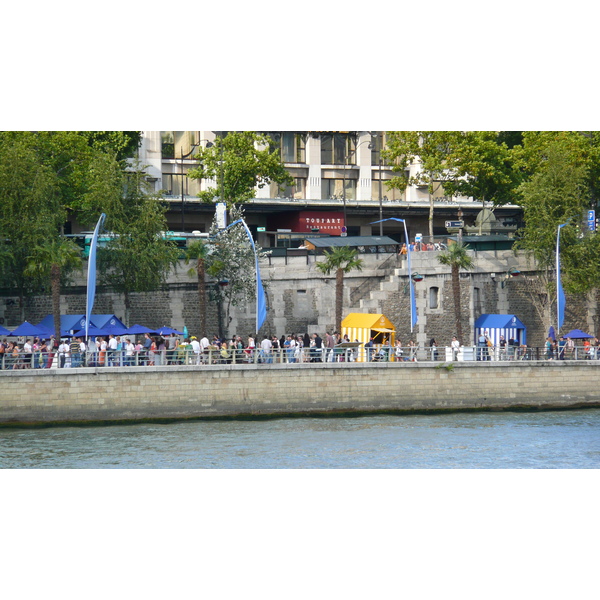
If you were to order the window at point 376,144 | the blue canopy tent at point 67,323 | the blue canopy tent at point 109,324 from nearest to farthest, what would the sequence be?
1. the blue canopy tent at point 109,324
2. the blue canopy tent at point 67,323
3. the window at point 376,144

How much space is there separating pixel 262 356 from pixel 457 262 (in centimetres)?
993

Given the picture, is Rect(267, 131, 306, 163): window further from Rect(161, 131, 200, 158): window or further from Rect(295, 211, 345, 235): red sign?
Rect(161, 131, 200, 158): window

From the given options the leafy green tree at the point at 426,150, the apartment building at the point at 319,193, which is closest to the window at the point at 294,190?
Result: the apartment building at the point at 319,193

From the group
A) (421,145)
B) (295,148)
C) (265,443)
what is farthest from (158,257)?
(295,148)

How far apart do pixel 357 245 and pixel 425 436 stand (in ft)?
48.0

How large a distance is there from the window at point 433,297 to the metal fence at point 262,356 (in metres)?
4.43

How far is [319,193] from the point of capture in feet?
196

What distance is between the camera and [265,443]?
2859 cm

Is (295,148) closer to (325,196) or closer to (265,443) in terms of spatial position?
(325,196)

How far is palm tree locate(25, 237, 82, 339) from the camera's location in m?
36.0

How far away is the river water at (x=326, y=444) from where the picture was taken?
25891mm

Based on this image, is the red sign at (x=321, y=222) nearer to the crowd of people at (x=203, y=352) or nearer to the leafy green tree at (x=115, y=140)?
the leafy green tree at (x=115, y=140)

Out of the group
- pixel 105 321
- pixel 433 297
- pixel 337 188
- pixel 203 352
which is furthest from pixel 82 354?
pixel 337 188

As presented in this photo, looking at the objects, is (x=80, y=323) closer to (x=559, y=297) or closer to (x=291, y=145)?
(x=559, y=297)
